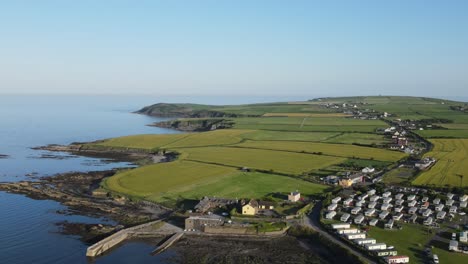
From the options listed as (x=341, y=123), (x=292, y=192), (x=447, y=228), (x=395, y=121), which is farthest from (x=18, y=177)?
(x=395, y=121)

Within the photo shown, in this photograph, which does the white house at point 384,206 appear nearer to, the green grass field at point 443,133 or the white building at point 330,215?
the white building at point 330,215

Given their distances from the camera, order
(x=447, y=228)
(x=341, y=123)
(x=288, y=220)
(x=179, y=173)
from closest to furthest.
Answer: (x=447, y=228) → (x=288, y=220) → (x=179, y=173) → (x=341, y=123)

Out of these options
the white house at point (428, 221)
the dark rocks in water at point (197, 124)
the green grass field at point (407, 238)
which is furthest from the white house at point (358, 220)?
the dark rocks in water at point (197, 124)

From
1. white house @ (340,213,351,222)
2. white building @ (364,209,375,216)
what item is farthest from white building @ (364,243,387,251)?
white building @ (364,209,375,216)

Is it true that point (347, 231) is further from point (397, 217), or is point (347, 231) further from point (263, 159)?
point (263, 159)

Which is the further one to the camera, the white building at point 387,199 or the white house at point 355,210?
the white building at point 387,199

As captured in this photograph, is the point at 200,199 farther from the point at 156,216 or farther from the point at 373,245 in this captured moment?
the point at 373,245
